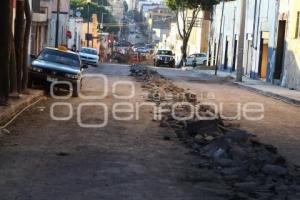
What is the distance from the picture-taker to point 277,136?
49.6ft

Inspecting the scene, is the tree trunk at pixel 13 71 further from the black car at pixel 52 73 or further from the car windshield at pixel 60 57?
the car windshield at pixel 60 57

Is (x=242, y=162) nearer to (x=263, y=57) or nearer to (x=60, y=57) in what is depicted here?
(x=60, y=57)

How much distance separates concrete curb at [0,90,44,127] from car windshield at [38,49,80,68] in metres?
1.96

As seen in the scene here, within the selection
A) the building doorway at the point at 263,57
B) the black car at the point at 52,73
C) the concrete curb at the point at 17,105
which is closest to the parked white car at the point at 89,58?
the building doorway at the point at 263,57

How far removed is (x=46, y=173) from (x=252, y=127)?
327 inches

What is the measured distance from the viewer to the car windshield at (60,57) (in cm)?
2372

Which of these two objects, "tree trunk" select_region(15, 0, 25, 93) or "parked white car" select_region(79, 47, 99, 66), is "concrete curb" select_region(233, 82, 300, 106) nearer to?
"tree trunk" select_region(15, 0, 25, 93)

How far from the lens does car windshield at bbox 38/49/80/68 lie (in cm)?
2372

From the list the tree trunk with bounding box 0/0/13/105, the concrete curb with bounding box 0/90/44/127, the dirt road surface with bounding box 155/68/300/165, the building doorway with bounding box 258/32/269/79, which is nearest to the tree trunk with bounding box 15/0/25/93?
the concrete curb with bounding box 0/90/44/127

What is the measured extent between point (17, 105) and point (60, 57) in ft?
23.6

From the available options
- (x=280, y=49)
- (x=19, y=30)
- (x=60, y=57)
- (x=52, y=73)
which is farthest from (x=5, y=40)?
(x=280, y=49)

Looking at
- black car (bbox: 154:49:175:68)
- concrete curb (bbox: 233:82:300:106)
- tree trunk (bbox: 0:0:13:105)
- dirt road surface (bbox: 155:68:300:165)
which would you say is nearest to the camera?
dirt road surface (bbox: 155:68:300:165)

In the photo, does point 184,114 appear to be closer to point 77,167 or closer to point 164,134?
point 164,134

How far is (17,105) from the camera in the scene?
17062 mm
